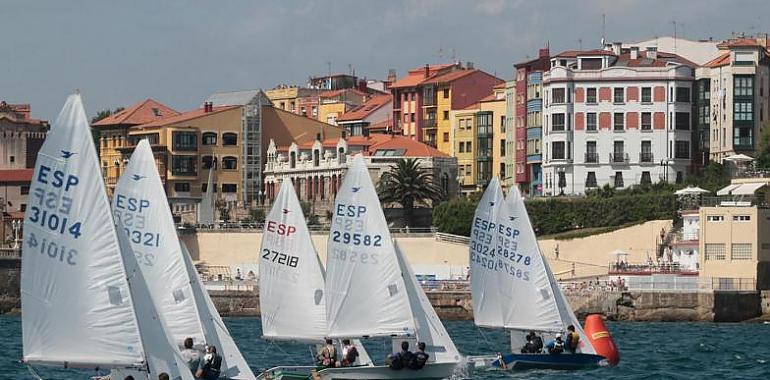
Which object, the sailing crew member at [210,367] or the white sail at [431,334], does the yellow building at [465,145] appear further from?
the sailing crew member at [210,367]

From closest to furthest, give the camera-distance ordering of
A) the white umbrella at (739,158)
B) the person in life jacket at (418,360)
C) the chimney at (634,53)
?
the person in life jacket at (418,360)
the white umbrella at (739,158)
the chimney at (634,53)

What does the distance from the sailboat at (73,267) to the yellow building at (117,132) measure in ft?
370

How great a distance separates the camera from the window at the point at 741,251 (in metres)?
90.5

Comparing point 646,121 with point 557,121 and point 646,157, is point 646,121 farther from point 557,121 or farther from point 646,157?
point 557,121

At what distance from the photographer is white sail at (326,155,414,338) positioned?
151 feet

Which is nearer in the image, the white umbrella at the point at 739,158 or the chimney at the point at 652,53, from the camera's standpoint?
the white umbrella at the point at 739,158

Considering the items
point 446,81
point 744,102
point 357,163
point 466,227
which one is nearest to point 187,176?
point 446,81

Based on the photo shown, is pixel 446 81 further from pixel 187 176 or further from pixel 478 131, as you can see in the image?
pixel 187 176

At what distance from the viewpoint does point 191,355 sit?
125ft

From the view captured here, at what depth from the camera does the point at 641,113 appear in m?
116

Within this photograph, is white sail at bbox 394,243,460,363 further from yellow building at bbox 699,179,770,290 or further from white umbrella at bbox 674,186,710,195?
white umbrella at bbox 674,186,710,195

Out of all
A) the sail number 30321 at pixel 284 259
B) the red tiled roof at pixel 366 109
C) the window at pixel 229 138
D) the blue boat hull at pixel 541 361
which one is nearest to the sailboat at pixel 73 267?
the sail number 30321 at pixel 284 259

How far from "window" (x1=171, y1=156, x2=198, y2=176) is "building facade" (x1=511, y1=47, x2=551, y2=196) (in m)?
25.5

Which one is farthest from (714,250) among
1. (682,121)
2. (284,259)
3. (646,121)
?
(284,259)
